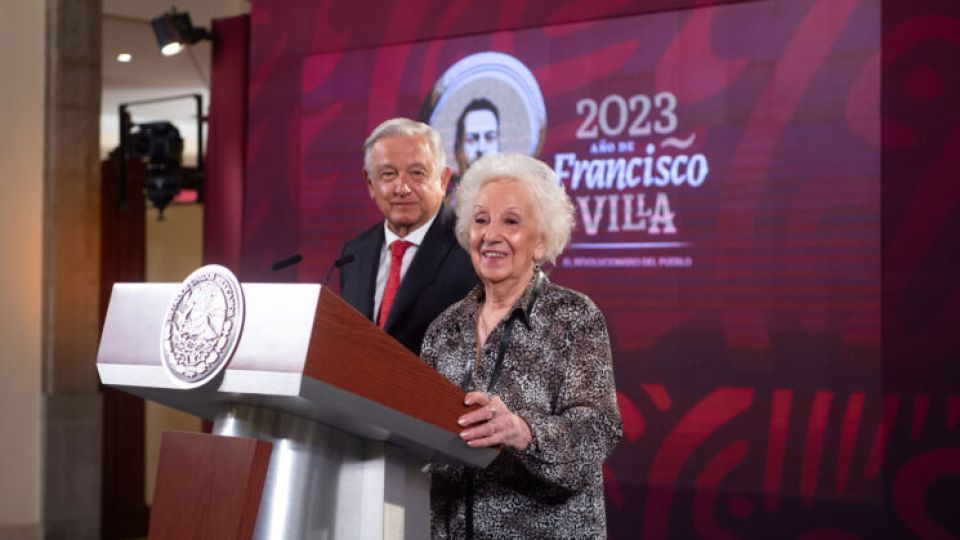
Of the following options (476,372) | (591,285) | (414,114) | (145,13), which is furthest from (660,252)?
(145,13)

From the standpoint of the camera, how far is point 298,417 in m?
1.55

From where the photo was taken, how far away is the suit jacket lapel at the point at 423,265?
8.54 ft

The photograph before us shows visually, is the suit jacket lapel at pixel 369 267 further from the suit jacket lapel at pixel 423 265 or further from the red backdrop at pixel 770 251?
the red backdrop at pixel 770 251

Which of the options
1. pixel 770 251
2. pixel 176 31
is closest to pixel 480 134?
pixel 770 251

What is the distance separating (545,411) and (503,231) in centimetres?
30

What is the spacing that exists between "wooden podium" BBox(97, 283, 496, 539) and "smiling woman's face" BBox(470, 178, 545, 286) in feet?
1.36

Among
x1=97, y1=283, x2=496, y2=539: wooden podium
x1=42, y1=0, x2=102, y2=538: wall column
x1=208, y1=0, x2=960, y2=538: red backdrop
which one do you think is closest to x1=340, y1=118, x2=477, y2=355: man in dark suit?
x1=97, y1=283, x2=496, y2=539: wooden podium

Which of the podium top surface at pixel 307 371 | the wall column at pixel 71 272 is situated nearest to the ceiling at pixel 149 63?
the wall column at pixel 71 272

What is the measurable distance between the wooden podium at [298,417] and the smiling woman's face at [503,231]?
0.42 metres

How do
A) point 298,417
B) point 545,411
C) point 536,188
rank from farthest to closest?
point 536,188
point 545,411
point 298,417

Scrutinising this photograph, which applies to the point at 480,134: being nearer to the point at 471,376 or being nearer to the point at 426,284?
the point at 426,284

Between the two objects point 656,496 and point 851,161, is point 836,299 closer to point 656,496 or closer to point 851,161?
point 851,161

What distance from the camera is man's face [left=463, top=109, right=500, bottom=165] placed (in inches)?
230

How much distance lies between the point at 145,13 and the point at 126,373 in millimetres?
8216
